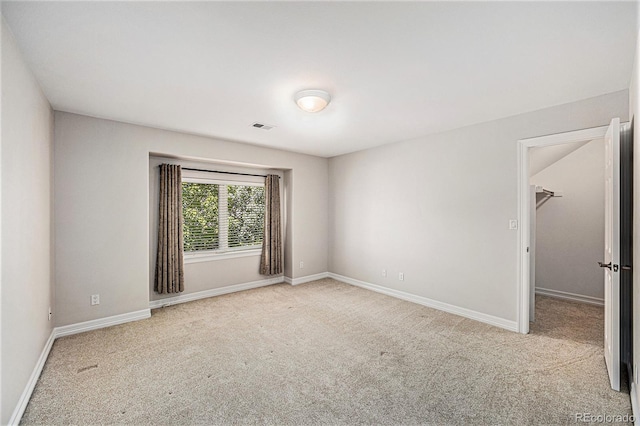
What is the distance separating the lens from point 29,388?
218cm

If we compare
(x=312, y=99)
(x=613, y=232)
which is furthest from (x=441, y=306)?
(x=312, y=99)

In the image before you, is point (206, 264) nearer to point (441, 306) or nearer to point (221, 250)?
point (221, 250)

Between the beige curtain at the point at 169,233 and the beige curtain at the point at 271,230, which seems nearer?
the beige curtain at the point at 169,233

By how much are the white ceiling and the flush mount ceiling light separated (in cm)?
7

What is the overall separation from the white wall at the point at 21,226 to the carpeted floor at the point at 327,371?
35 centimetres

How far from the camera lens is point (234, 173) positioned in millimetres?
5012

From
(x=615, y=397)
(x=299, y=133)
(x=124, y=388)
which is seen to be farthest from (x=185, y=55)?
(x=615, y=397)

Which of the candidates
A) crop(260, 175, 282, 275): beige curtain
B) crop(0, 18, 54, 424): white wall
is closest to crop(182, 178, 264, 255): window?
crop(260, 175, 282, 275): beige curtain

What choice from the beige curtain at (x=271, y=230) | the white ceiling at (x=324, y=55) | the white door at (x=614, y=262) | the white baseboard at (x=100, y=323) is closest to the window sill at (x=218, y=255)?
the beige curtain at (x=271, y=230)

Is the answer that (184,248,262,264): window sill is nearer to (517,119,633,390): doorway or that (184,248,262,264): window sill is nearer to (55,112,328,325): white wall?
(55,112,328,325): white wall

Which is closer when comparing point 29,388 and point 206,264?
point 29,388

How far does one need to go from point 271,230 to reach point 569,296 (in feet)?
15.9

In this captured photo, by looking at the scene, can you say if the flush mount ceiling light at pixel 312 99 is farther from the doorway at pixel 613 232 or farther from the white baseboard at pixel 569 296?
the white baseboard at pixel 569 296

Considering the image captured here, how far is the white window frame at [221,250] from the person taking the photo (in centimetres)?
457
